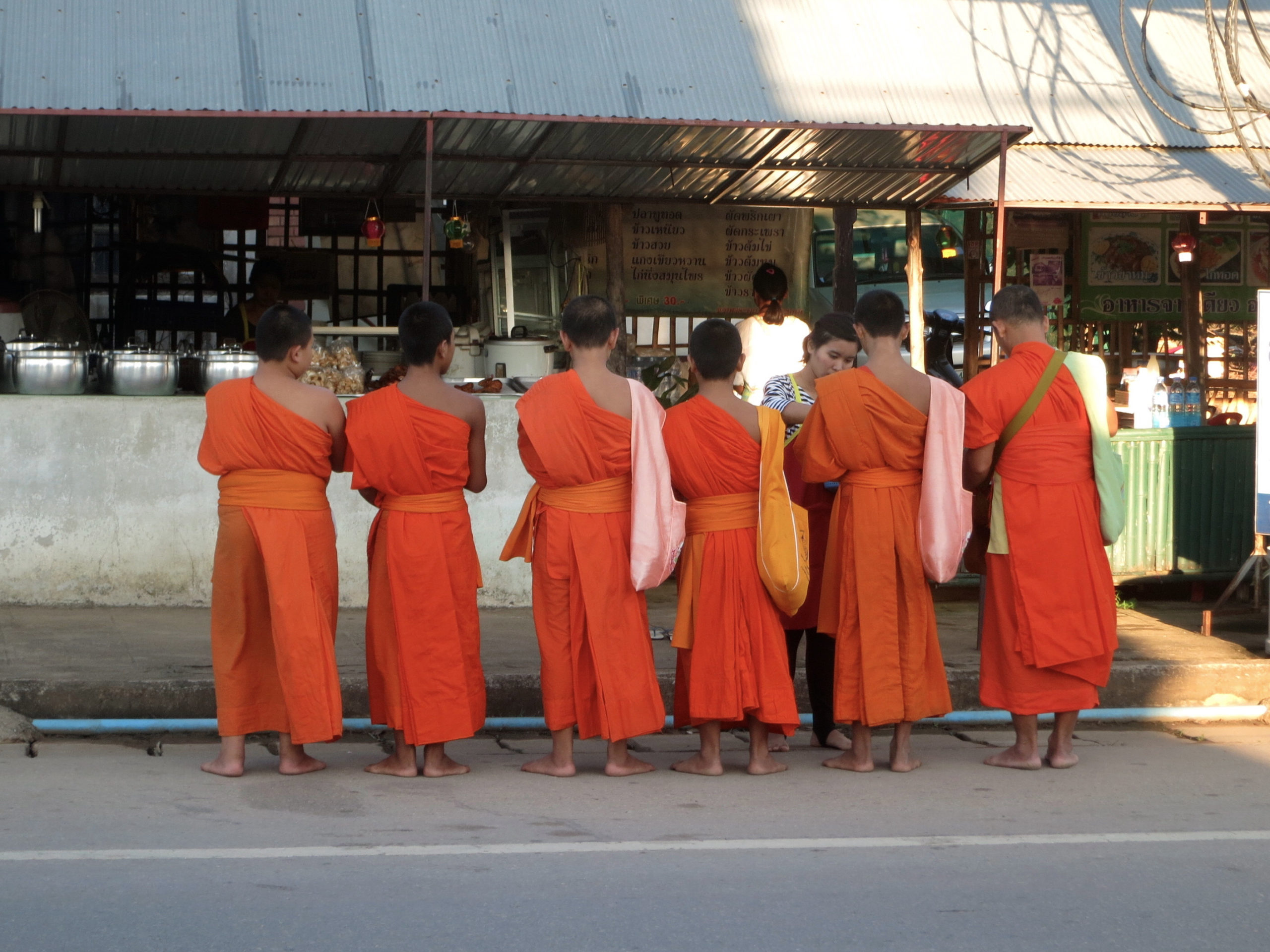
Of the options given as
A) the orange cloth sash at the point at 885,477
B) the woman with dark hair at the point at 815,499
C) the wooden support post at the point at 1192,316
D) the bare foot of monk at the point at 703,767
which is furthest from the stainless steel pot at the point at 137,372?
the wooden support post at the point at 1192,316

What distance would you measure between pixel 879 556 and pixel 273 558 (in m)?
2.10

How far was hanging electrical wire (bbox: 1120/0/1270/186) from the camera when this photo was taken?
334 inches

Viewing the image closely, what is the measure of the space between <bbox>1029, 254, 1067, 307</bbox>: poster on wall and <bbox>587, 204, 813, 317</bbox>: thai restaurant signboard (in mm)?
1710

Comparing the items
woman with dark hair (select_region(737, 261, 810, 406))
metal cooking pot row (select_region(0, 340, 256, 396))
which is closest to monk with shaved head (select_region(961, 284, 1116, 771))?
woman with dark hair (select_region(737, 261, 810, 406))

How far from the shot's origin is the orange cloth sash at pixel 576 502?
528cm

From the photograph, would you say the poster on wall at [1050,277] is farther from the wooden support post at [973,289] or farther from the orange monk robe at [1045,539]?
the orange monk robe at [1045,539]

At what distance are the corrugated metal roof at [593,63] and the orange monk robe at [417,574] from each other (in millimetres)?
2756

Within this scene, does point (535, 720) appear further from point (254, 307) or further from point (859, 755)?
point (254, 307)

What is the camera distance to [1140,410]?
961cm

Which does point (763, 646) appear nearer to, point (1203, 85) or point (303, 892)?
point (303, 892)

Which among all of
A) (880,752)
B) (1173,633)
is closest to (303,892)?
(880,752)

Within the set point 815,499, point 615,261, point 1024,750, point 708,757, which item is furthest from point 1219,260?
point 708,757

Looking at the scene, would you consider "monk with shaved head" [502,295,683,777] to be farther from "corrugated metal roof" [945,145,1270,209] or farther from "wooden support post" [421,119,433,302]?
"corrugated metal roof" [945,145,1270,209]

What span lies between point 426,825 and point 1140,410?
6487 millimetres
